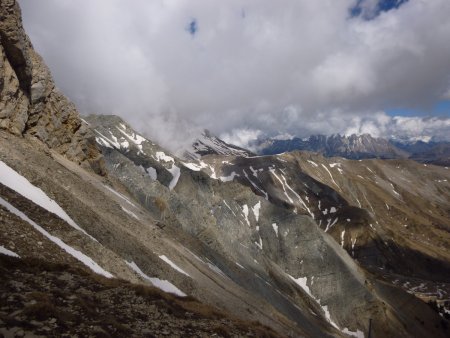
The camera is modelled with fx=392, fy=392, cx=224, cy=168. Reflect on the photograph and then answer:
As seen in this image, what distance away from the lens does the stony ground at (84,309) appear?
518 inches

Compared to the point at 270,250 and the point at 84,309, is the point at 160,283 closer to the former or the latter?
the point at 84,309

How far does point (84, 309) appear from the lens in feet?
50.7

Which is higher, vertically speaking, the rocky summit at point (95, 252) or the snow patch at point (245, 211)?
the snow patch at point (245, 211)

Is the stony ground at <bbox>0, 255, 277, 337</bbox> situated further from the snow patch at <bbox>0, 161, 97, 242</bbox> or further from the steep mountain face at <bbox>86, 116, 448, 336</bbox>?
the steep mountain face at <bbox>86, 116, 448, 336</bbox>

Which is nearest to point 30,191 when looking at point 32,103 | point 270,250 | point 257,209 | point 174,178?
point 32,103

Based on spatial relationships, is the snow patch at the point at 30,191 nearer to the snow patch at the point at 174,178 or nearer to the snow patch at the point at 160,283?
the snow patch at the point at 160,283

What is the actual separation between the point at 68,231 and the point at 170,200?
68.3 meters

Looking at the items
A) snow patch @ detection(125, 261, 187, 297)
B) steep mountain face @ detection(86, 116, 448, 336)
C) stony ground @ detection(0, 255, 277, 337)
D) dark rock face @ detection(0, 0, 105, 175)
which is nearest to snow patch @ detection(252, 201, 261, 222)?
steep mountain face @ detection(86, 116, 448, 336)

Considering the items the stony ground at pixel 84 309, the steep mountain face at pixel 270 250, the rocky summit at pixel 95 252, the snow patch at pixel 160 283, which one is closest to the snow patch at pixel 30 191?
the rocky summit at pixel 95 252

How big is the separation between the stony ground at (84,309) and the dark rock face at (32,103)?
1204 inches

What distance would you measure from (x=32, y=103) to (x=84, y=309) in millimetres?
43190

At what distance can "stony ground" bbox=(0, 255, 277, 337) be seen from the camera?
13.2 metres

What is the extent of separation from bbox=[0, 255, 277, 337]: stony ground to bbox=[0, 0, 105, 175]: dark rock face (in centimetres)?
3057

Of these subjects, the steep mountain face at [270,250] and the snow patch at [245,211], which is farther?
the snow patch at [245,211]
